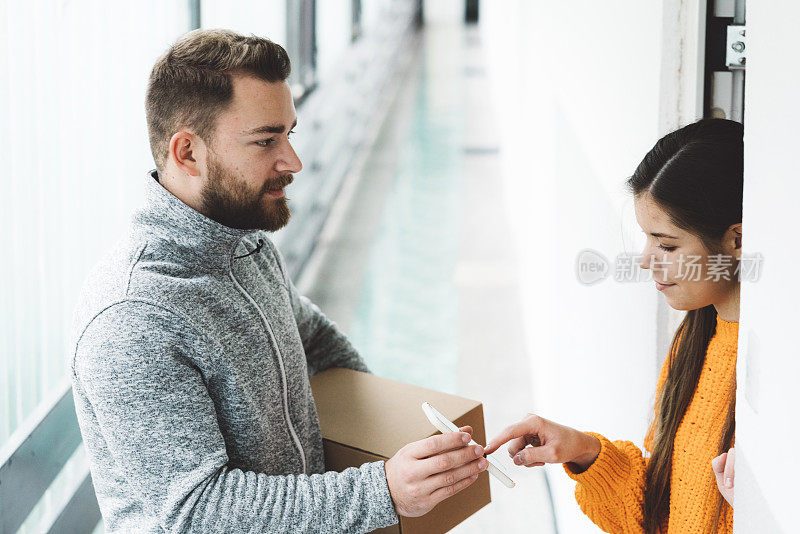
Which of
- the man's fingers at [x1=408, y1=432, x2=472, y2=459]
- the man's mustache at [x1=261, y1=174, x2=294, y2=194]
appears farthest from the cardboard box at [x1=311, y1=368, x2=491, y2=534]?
the man's mustache at [x1=261, y1=174, x2=294, y2=194]

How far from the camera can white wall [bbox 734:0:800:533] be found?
32.3 inches

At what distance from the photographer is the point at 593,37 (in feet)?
7.15

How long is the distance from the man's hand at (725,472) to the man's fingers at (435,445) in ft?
1.32

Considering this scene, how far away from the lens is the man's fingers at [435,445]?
1.37 meters

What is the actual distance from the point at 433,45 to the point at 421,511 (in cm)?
1309

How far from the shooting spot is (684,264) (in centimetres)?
126

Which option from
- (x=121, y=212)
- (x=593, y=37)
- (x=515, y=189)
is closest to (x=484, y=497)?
(x=593, y=37)

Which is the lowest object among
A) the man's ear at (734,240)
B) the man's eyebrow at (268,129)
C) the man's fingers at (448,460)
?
the man's fingers at (448,460)

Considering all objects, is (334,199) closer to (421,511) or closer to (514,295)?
(514,295)

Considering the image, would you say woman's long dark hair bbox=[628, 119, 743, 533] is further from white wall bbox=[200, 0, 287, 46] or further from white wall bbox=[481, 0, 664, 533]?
white wall bbox=[200, 0, 287, 46]

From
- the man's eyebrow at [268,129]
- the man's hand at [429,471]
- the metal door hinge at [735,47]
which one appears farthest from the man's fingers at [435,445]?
the metal door hinge at [735,47]

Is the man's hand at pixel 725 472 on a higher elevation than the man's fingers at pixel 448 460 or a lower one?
higher

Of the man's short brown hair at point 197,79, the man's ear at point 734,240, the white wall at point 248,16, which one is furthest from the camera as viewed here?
the white wall at point 248,16

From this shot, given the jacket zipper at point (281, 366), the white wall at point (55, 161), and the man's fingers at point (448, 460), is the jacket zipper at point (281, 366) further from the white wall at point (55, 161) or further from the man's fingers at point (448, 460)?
the white wall at point (55, 161)
